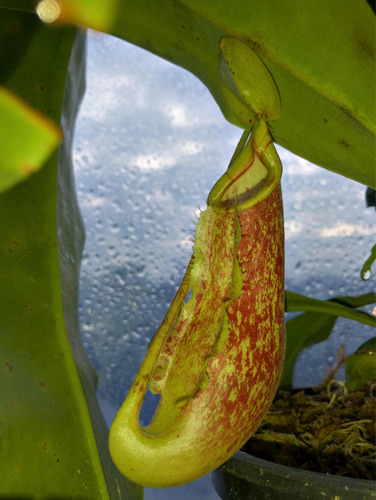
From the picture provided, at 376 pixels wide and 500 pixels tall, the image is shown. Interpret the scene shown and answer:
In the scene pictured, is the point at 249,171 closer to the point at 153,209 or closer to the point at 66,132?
the point at 66,132

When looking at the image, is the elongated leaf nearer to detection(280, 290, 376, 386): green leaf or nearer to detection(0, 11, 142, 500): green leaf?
detection(0, 11, 142, 500): green leaf

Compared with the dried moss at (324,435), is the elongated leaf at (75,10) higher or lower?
higher

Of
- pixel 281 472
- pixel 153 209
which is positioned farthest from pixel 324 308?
pixel 153 209

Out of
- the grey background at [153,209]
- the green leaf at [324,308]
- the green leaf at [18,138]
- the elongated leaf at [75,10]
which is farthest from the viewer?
the grey background at [153,209]

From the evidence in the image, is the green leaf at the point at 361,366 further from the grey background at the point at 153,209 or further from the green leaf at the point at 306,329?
the grey background at the point at 153,209

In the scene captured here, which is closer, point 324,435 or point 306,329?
point 324,435

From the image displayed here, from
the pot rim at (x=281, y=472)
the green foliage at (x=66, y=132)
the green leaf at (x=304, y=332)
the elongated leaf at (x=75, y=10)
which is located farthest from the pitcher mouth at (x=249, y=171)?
the green leaf at (x=304, y=332)

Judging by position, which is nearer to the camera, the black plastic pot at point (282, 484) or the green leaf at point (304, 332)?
the black plastic pot at point (282, 484)

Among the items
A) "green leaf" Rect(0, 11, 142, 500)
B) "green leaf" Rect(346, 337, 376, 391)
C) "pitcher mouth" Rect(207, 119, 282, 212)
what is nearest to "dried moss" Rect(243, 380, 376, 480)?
"green leaf" Rect(346, 337, 376, 391)
